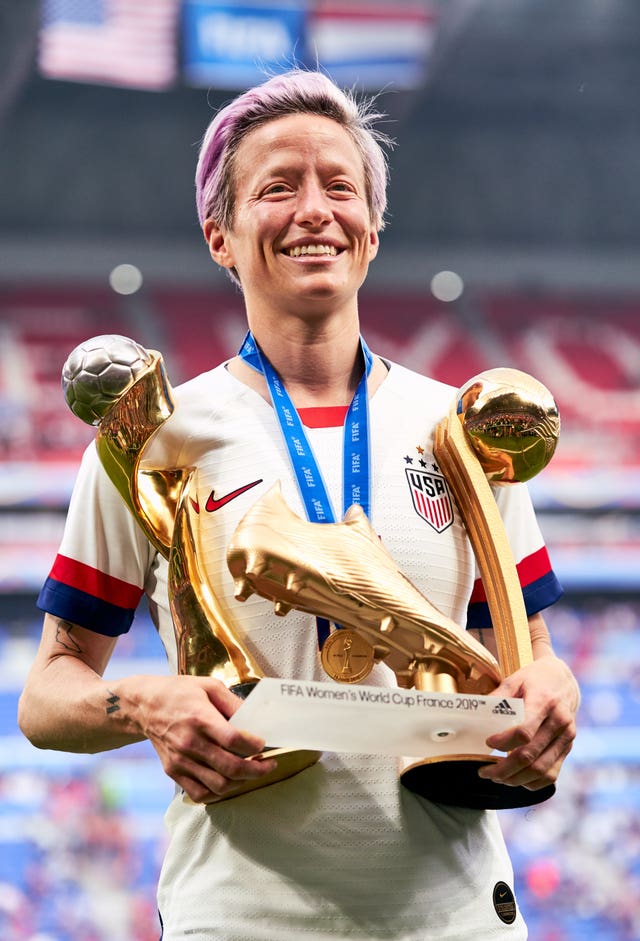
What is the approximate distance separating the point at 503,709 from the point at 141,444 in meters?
0.40

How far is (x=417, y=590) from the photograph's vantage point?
98 cm

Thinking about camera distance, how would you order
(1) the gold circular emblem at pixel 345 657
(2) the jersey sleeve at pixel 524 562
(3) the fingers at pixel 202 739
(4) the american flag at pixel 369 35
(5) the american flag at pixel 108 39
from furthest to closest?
(4) the american flag at pixel 369 35 → (5) the american flag at pixel 108 39 → (2) the jersey sleeve at pixel 524 562 → (1) the gold circular emblem at pixel 345 657 → (3) the fingers at pixel 202 739

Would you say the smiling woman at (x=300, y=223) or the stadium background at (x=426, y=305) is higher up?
the smiling woman at (x=300, y=223)

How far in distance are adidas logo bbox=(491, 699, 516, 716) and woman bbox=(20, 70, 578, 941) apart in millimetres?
14

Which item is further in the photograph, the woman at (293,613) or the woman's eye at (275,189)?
the woman's eye at (275,189)

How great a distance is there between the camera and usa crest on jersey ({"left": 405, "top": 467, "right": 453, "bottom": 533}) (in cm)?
110

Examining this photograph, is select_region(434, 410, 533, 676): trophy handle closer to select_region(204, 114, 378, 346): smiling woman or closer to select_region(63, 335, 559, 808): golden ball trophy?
select_region(63, 335, 559, 808): golden ball trophy

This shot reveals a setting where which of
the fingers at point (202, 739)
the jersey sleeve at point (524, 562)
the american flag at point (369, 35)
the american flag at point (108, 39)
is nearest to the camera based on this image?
the fingers at point (202, 739)

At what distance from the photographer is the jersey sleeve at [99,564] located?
113 cm

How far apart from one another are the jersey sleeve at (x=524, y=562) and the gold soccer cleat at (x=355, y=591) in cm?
22

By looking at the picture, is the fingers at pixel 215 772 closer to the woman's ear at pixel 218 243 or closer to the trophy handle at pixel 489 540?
the trophy handle at pixel 489 540

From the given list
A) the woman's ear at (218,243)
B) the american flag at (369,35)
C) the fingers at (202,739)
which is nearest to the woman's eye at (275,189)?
the woman's ear at (218,243)

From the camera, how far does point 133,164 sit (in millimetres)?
8305

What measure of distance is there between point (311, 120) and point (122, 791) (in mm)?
6155
